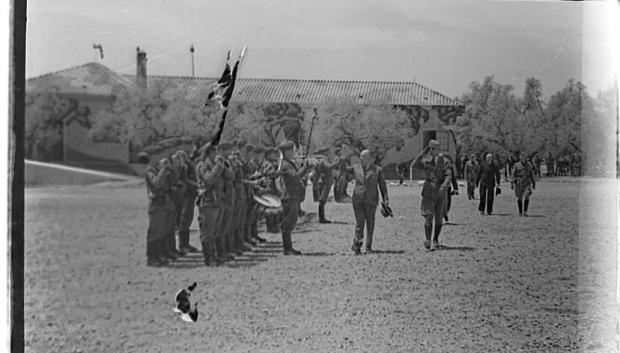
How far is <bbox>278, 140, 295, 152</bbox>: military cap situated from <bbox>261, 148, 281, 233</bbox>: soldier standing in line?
0.09ft

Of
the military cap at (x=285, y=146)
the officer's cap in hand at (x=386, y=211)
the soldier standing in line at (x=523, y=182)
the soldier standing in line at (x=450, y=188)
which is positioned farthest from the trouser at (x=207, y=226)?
the soldier standing in line at (x=523, y=182)

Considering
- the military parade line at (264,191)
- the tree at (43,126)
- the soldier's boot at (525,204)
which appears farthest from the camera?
the soldier's boot at (525,204)

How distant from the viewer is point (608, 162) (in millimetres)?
3816

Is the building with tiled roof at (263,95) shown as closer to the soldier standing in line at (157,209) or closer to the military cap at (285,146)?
the military cap at (285,146)

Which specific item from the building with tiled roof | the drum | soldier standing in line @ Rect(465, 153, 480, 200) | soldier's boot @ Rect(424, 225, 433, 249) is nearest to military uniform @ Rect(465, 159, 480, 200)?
soldier standing in line @ Rect(465, 153, 480, 200)

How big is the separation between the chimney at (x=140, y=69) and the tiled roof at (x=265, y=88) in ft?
0.09

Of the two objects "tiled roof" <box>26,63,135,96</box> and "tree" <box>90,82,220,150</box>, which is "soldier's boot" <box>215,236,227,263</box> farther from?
"tiled roof" <box>26,63,135,96</box>

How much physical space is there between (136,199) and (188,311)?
2.01 feet

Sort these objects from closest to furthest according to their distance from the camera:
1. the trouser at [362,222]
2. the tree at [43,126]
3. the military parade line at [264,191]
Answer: the tree at [43,126]
the military parade line at [264,191]
the trouser at [362,222]

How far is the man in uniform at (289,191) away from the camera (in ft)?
11.9

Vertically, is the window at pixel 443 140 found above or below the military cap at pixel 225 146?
above

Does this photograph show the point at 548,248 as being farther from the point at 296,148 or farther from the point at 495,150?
the point at 296,148

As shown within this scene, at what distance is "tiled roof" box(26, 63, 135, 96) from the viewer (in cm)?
349

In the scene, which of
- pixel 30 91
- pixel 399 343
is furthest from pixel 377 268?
pixel 30 91
